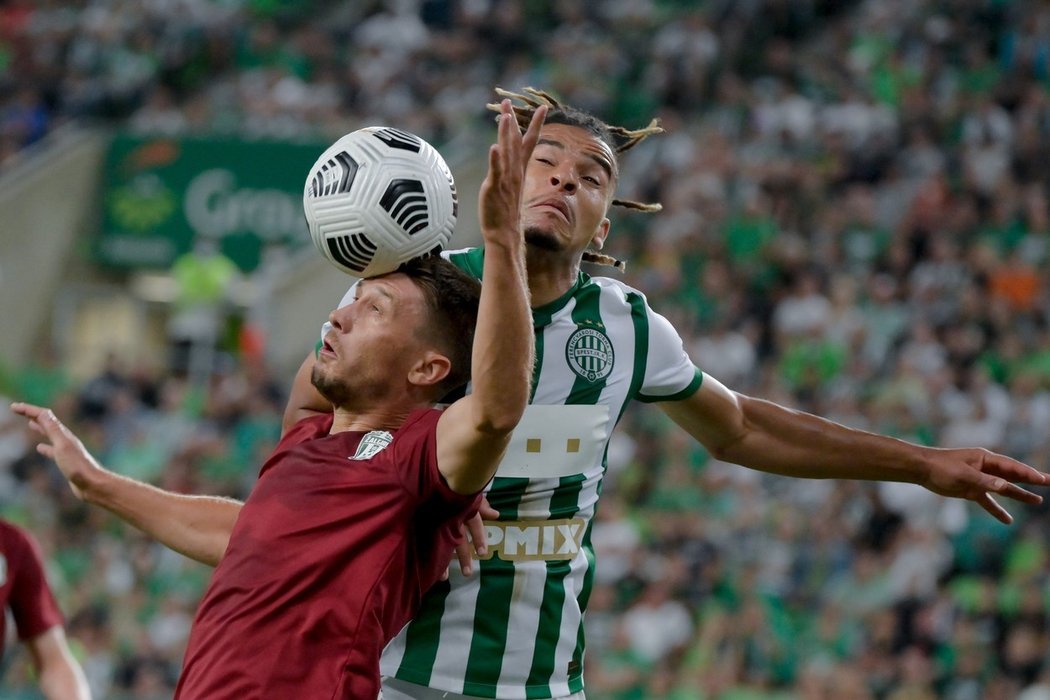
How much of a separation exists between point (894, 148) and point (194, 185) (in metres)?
7.60

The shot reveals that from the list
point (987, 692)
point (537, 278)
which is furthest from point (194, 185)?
point (537, 278)

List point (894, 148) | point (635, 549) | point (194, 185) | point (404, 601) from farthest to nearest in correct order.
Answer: point (194, 185), point (894, 148), point (635, 549), point (404, 601)

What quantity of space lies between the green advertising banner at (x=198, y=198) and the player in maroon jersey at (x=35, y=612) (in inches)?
432

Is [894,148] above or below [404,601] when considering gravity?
above

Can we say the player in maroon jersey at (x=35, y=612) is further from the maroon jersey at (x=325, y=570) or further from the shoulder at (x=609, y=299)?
the shoulder at (x=609, y=299)

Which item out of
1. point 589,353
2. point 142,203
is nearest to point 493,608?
point 589,353

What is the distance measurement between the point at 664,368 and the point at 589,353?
289 millimetres

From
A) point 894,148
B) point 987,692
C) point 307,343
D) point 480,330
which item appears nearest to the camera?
point 480,330

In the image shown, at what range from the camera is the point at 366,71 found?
682 inches

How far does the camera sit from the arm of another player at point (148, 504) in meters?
3.63

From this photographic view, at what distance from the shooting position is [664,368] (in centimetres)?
432

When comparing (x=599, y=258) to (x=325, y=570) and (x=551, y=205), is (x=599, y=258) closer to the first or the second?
(x=551, y=205)

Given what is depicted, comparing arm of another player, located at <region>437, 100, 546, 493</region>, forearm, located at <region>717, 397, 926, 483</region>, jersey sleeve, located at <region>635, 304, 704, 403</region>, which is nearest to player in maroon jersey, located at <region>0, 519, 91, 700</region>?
jersey sleeve, located at <region>635, 304, 704, 403</region>

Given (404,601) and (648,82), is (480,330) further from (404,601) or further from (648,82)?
(648,82)
